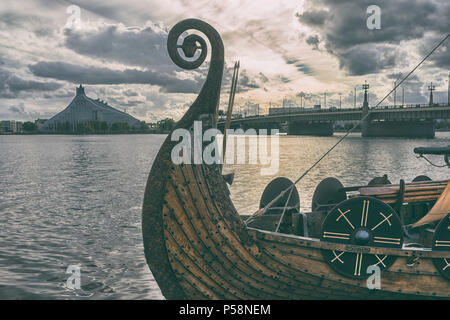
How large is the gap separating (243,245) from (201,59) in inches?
102

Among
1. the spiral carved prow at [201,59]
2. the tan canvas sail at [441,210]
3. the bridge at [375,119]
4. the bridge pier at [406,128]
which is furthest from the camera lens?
the bridge pier at [406,128]

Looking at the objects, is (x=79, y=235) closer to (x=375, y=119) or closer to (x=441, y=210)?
(x=441, y=210)

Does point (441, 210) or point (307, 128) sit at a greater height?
point (307, 128)

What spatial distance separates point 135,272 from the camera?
902 centimetres

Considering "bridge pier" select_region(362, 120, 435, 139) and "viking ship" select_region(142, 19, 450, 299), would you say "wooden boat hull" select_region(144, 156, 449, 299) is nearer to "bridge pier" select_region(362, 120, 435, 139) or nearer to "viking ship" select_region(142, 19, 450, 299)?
"viking ship" select_region(142, 19, 450, 299)

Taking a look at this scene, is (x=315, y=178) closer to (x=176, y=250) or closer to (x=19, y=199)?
(x=19, y=199)

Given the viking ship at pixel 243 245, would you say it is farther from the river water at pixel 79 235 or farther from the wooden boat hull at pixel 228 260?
the river water at pixel 79 235

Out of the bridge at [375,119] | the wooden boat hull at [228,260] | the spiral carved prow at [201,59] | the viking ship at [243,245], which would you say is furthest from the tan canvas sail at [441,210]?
the bridge at [375,119]

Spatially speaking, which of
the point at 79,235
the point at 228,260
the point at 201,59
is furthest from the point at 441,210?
the point at 79,235

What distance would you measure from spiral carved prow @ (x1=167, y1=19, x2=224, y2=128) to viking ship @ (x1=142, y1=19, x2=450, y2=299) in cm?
1

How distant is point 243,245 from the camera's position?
5.22 metres

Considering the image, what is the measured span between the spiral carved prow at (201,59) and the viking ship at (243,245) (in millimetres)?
13

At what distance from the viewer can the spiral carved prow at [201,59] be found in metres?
5.09
